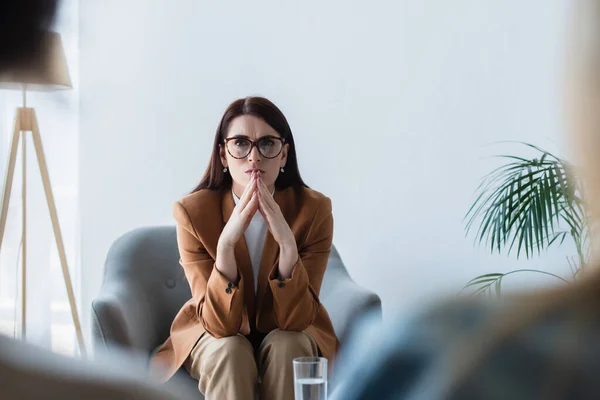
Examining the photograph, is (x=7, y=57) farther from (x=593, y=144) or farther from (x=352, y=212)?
(x=352, y=212)

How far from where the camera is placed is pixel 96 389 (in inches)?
4.6

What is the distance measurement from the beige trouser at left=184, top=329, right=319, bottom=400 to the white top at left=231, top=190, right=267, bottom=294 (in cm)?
20

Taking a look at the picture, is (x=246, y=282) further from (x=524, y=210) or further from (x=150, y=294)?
(x=524, y=210)

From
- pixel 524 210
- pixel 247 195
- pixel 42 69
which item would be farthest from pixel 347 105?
pixel 42 69

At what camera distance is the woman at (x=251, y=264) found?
162 cm

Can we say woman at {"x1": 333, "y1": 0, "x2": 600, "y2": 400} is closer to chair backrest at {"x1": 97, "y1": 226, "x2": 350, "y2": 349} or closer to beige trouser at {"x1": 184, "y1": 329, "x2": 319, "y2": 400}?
beige trouser at {"x1": 184, "y1": 329, "x2": 319, "y2": 400}

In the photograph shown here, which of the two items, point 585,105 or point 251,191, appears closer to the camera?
point 585,105

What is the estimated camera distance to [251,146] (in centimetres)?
176

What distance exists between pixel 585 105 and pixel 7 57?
4.5 inches

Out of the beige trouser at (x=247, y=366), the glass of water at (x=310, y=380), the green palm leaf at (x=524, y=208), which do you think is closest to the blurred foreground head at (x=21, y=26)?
the glass of water at (x=310, y=380)

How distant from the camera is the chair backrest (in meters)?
1.99

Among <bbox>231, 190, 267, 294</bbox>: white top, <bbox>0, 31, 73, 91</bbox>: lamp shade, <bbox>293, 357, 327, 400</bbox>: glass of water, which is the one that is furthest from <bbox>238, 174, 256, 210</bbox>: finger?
<bbox>0, 31, 73, 91</bbox>: lamp shade

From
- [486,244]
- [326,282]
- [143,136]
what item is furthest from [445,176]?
[143,136]

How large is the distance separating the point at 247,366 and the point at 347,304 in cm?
45
